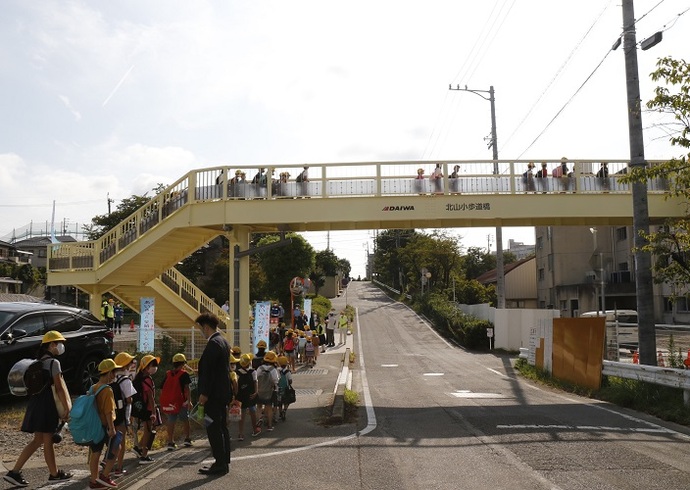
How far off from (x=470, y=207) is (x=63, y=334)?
1057cm

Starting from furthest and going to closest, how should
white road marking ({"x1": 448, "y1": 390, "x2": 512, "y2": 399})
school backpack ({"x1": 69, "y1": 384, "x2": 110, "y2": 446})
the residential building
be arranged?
the residential building → white road marking ({"x1": 448, "y1": 390, "x2": 512, "y2": 399}) → school backpack ({"x1": 69, "y1": 384, "x2": 110, "y2": 446})

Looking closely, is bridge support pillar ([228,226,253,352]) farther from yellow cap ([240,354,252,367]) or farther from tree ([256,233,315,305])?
tree ([256,233,315,305])

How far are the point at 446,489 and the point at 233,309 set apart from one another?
12.0 meters

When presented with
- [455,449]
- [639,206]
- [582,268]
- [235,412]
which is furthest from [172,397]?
[582,268]

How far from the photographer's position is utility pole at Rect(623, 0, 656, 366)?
13328 mm

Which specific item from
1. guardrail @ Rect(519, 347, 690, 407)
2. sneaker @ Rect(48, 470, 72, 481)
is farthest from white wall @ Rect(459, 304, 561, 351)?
sneaker @ Rect(48, 470, 72, 481)

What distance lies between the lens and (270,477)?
6855 millimetres

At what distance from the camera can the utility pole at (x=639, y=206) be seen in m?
13.3

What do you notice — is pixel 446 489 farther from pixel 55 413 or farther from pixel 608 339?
pixel 608 339

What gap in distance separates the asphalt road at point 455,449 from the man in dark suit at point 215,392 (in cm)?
22

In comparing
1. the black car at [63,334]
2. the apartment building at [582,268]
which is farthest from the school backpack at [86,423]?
the apartment building at [582,268]

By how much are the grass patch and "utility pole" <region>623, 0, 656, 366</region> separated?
980mm

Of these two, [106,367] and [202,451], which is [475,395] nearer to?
[202,451]

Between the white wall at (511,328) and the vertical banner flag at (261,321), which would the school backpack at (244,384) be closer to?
the vertical banner flag at (261,321)
